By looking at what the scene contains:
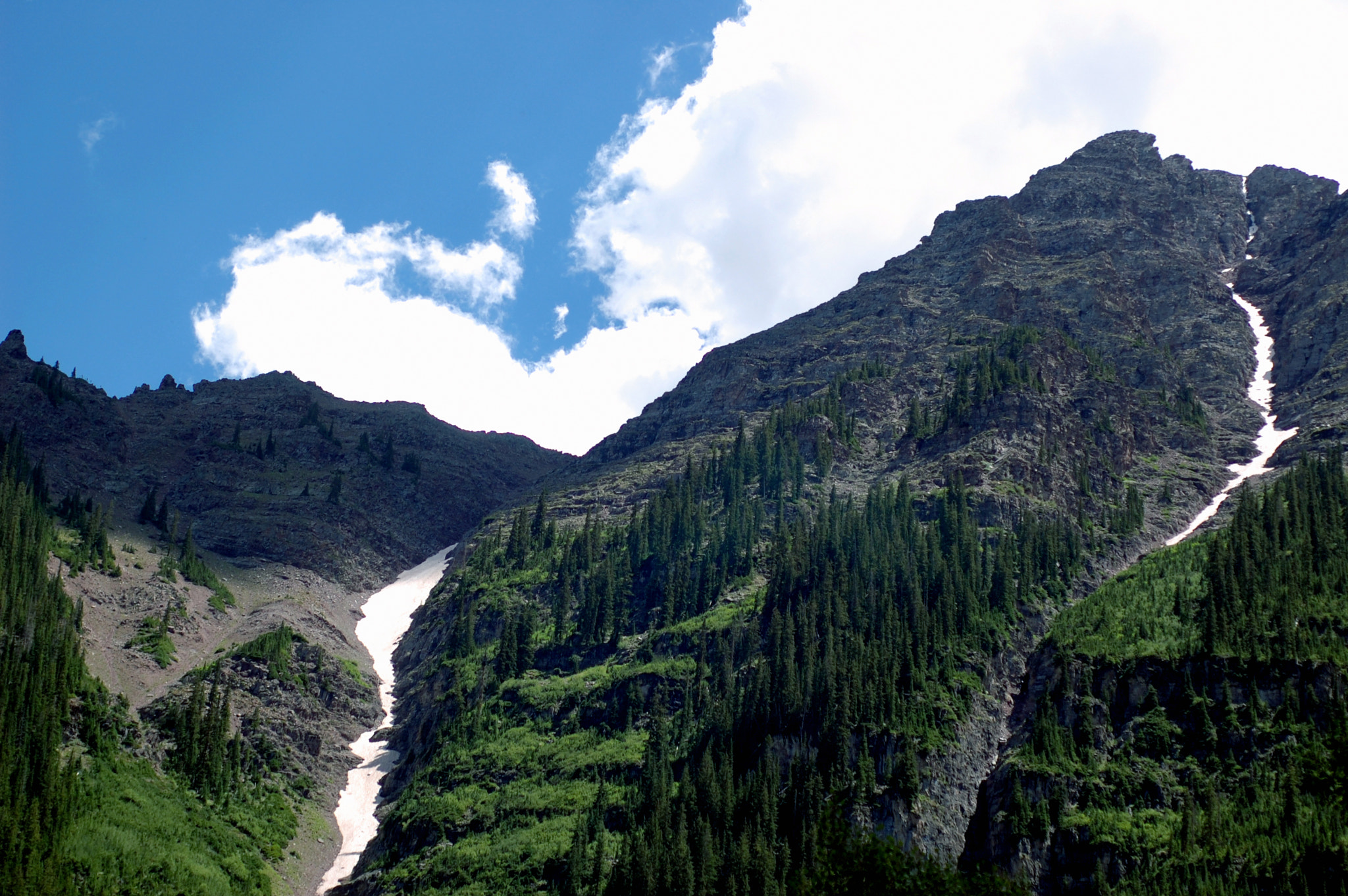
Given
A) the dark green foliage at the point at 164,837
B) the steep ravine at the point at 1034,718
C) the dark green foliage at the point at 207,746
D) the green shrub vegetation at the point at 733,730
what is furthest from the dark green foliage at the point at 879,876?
the dark green foliage at the point at 207,746

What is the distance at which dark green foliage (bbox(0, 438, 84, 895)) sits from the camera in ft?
403

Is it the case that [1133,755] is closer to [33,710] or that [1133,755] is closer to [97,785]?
[97,785]

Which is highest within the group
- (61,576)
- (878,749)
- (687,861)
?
(61,576)

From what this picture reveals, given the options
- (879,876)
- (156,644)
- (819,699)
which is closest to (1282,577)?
(819,699)

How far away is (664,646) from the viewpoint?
194 meters

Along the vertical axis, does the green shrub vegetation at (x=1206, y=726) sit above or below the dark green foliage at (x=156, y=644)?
below

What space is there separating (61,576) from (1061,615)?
162 m

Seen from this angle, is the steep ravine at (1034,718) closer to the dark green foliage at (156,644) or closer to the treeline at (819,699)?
the treeline at (819,699)

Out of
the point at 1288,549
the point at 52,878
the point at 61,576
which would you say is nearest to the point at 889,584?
the point at 1288,549

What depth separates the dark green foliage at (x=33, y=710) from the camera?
122875 millimetres

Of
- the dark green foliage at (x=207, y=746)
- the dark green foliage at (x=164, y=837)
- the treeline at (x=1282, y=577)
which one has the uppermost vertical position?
the treeline at (x=1282, y=577)

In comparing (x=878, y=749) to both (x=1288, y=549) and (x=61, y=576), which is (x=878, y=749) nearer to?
(x=1288, y=549)

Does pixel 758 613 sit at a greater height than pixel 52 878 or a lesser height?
greater

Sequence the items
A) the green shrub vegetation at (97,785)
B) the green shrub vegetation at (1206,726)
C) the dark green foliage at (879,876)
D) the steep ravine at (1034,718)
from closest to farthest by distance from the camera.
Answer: the dark green foliage at (879,876) → the green shrub vegetation at (1206,726) → the steep ravine at (1034,718) → the green shrub vegetation at (97,785)
